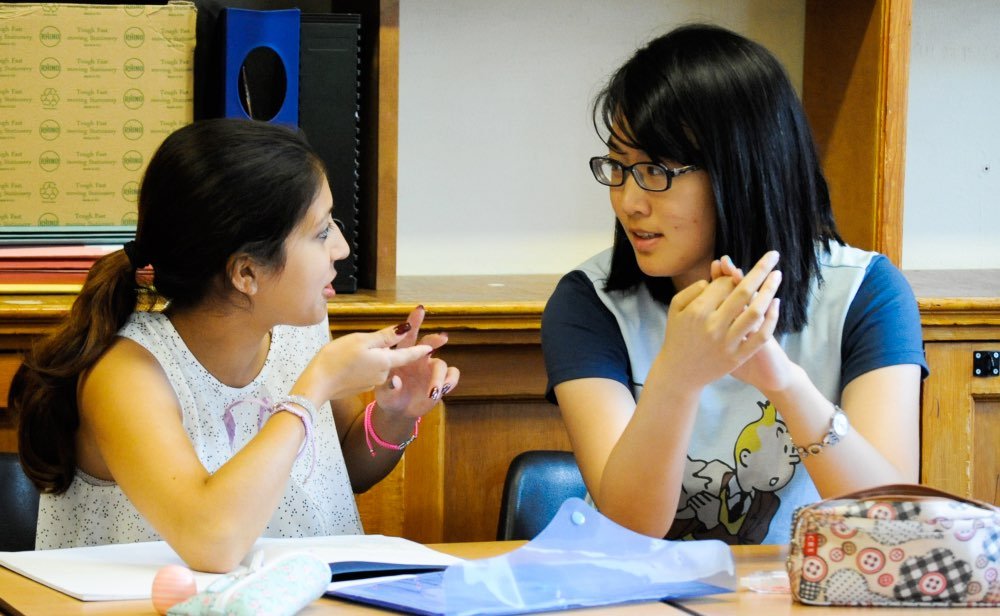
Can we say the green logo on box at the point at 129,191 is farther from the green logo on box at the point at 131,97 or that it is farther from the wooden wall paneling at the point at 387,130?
the wooden wall paneling at the point at 387,130

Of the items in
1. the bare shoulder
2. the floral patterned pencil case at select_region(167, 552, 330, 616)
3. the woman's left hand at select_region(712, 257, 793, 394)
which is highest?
the woman's left hand at select_region(712, 257, 793, 394)

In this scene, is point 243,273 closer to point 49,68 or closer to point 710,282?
point 710,282

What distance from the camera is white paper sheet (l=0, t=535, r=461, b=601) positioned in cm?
108

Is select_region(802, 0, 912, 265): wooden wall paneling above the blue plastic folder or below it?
above

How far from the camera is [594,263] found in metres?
1.65

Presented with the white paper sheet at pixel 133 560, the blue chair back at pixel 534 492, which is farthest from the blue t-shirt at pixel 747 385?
the white paper sheet at pixel 133 560

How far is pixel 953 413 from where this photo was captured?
2.00 m

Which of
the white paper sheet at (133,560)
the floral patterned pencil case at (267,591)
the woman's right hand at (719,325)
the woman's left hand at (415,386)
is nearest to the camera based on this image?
the floral patterned pencil case at (267,591)

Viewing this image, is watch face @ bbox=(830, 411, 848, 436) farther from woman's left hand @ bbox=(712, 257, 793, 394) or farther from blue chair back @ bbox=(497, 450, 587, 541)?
blue chair back @ bbox=(497, 450, 587, 541)

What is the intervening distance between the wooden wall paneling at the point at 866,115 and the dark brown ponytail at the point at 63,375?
1.22 meters

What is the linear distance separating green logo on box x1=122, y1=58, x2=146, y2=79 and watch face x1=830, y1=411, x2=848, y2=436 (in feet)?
3.88


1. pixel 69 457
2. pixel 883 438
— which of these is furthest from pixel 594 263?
pixel 69 457

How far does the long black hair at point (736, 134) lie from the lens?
1.44 m

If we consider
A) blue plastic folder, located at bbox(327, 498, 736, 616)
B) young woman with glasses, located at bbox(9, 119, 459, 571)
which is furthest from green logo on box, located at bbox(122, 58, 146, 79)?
blue plastic folder, located at bbox(327, 498, 736, 616)
